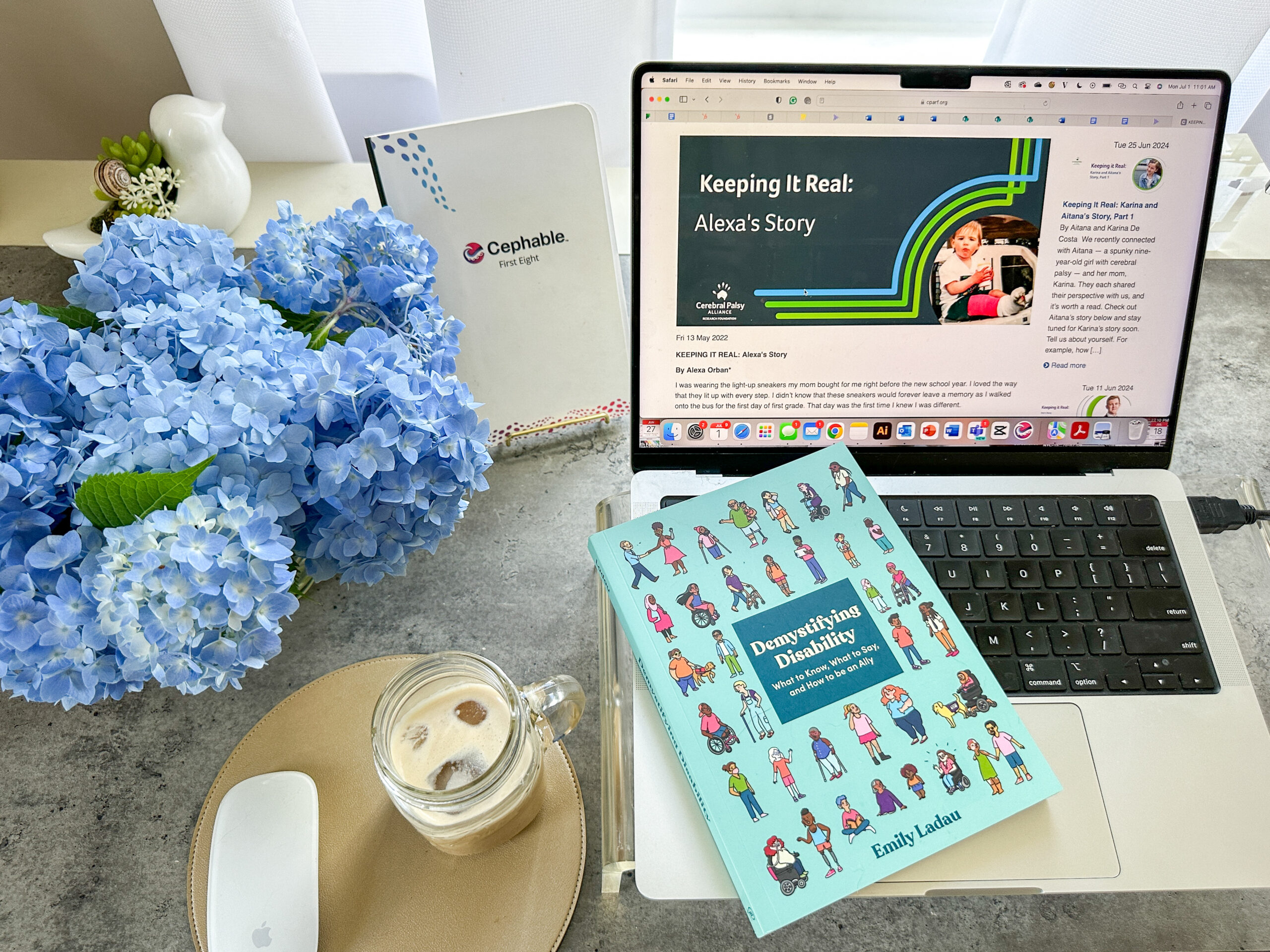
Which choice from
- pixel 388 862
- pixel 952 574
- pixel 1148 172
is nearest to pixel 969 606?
pixel 952 574

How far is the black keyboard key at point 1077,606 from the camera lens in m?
0.59

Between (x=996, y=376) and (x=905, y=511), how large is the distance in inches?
5.2

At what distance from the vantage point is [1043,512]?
2.09 feet

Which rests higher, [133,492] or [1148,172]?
[1148,172]

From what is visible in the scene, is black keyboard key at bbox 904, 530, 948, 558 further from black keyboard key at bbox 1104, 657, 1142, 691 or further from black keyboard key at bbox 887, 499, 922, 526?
black keyboard key at bbox 1104, 657, 1142, 691

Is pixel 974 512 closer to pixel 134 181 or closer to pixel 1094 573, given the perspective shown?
pixel 1094 573

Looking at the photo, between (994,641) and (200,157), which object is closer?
(994,641)

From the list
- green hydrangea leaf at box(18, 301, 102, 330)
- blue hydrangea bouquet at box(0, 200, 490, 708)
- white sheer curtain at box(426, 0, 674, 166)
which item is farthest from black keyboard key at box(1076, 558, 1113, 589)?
white sheer curtain at box(426, 0, 674, 166)

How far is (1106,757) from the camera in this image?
1.79 ft

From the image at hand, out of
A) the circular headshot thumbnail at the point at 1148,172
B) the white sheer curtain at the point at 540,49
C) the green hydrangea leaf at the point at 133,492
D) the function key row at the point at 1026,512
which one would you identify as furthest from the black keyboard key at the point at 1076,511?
the white sheer curtain at the point at 540,49

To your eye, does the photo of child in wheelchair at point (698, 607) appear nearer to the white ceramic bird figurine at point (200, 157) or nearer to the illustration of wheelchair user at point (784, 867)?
the illustration of wheelchair user at point (784, 867)

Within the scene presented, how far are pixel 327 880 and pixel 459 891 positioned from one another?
0.09 m

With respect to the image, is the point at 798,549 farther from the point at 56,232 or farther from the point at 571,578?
the point at 56,232

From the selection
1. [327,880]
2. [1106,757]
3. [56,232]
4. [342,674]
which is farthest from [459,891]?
[56,232]
